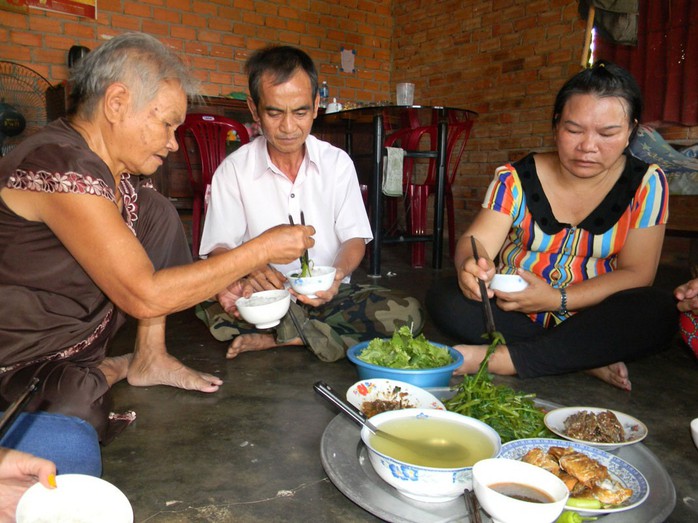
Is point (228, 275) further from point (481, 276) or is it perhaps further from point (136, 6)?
point (136, 6)

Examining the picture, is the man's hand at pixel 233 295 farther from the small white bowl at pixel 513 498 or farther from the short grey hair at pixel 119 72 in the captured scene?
the small white bowl at pixel 513 498

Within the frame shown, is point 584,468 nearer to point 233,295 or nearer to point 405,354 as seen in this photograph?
point 405,354

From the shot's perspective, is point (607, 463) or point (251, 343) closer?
point (607, 463)

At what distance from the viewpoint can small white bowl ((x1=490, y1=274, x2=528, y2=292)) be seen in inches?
70.3

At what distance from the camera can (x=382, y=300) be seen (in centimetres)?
227

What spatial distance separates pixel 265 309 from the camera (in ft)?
5.74

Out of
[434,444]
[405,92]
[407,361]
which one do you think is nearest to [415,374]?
[407,361]

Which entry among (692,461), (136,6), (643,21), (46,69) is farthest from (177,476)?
(136,6)

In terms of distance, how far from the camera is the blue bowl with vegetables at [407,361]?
157 centimetres

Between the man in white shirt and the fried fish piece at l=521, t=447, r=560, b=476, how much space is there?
3.57ft

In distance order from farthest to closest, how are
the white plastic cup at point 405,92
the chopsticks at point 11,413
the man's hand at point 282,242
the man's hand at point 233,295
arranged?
1. the white plastic cup at point 405,92
2. the man's hand at point 233,295
3. the man's hand at point 282,242
4. the chopsticks at point 11,413

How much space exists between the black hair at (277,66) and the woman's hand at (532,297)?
1.12 meters

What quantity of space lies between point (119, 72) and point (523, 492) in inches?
49.9

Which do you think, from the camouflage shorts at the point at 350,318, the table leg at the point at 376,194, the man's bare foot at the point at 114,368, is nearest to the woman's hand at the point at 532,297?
the camouflage shorts at the point at 350,318
